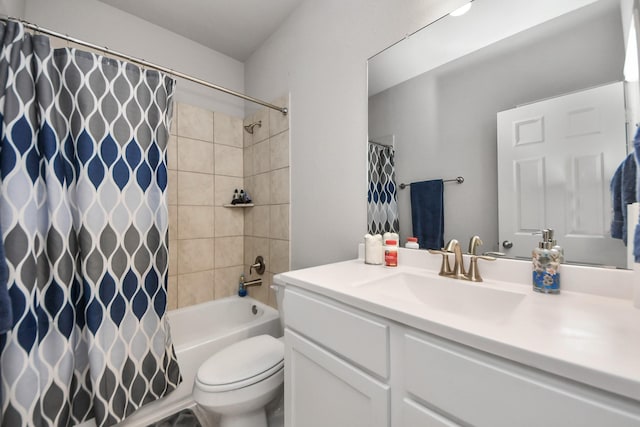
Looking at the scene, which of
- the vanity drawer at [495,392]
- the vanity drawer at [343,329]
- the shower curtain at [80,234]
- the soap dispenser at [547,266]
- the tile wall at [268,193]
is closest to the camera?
the vanity drawer at [495,392]

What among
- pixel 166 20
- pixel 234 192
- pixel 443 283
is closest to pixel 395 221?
pixel 443 283

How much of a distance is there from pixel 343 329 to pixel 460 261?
1.67 ft

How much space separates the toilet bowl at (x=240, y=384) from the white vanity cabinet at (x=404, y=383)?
0.80ft

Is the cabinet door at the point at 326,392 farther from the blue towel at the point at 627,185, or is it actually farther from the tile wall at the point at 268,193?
the tile wall at the point at 268,193

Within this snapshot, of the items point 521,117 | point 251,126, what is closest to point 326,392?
point 521,117

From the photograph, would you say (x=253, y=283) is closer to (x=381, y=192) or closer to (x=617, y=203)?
(x=381, y=192)

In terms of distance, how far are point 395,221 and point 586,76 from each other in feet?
2.48

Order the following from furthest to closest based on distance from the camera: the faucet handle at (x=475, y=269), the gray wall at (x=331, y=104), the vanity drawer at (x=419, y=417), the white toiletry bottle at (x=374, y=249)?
the gray wall at (x=331, y=104) → the white toiletry bottle at (x=374, y=249) → the faucet handle at (x=475, y=269) → the vanity drawer at (x=419, y=417)

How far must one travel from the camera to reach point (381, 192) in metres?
1.25

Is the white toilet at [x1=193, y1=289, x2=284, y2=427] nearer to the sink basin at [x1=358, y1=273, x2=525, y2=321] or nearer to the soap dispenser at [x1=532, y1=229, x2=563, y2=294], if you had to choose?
the sink basin at [x1=358, y1=273, x2=525, y2=321]

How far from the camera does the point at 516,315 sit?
→ 61 cm

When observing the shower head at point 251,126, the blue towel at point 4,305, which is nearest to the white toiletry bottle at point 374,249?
the blue towel at point 4,305

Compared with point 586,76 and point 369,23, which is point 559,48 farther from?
point 369,23

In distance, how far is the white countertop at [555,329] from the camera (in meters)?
0.38
